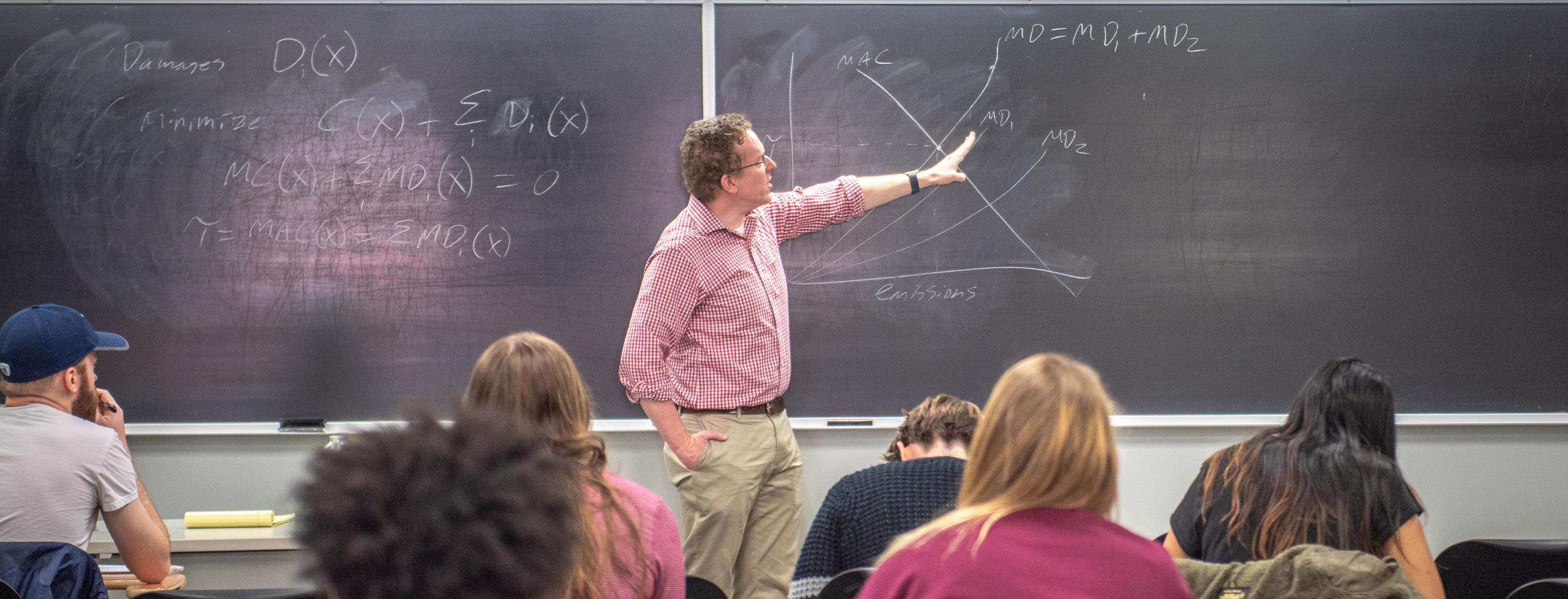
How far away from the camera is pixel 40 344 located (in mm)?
2184

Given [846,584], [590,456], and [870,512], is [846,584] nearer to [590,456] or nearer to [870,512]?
[870,512]

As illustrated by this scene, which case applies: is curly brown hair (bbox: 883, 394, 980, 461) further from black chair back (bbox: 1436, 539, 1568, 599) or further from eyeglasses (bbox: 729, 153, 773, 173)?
black chair back (bbox: 1436, 539, 1568, 599)

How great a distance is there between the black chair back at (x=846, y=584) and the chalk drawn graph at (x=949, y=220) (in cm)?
154

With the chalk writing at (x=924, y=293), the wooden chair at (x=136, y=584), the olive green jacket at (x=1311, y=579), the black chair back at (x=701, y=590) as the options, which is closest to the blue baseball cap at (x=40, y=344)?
the wooden chair at (x=136, y=584)

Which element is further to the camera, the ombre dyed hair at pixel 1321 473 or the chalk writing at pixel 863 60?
the chalk writing at pixel 863 60

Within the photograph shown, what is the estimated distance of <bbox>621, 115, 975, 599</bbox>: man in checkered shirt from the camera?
9.36 ft

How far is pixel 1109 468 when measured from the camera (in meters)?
1.22

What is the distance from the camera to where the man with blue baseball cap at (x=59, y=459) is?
80.9 inches

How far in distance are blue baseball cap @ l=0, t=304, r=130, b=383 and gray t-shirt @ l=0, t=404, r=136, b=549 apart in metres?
0.09

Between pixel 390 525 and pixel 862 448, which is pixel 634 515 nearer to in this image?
pixel 390 525

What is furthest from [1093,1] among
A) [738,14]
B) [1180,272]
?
[738,14]

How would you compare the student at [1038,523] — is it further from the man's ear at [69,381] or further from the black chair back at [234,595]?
the man's ear at [69,381]

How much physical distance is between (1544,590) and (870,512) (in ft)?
5.26

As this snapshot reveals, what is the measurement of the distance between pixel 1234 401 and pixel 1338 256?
58 cm
